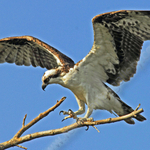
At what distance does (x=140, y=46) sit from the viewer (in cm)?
842

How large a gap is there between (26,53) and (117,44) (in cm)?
354

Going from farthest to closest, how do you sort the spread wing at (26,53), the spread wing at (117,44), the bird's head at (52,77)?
the spread wing at (26,53) < the bird's head at (52,77) < the spread wing at (117,44)

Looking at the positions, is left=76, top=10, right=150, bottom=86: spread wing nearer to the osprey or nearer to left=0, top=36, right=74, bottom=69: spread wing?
the osprey

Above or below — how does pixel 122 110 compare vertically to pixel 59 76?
below

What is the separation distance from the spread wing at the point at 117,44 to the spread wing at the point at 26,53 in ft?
6.18

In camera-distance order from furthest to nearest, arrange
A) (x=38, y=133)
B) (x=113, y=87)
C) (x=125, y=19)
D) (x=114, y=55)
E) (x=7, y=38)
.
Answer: (x=7, y=38) < (x=113, y=87) < (x=114, y=55) < (x=125, y=19) < (x=38, y=133)

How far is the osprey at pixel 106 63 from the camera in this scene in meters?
7.95

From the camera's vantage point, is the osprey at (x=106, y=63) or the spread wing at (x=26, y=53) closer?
the osprey at (x=106, y=63)

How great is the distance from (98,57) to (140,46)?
1.18m

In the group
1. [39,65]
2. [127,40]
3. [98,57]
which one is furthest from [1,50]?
[127,40]

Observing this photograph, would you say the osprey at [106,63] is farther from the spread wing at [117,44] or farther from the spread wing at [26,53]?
the spread wing at [26,53]

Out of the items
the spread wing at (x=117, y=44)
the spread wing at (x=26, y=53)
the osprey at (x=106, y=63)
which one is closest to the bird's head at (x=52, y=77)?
the osprey at (x=106, y=63)

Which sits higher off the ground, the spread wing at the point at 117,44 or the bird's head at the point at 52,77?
the bird's head at the point at 52,77

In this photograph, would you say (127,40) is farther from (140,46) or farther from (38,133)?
(38,133)
